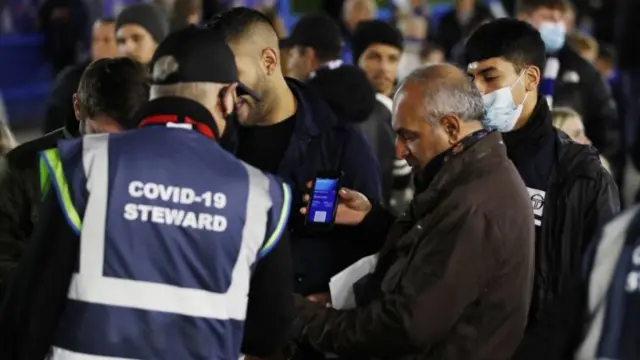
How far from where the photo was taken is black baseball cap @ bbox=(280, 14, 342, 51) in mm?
6625

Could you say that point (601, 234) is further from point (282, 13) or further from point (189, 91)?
point (282, 13)

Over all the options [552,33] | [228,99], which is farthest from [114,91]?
[552,33]

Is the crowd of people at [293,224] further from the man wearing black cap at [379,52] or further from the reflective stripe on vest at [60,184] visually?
the man wearing black cap at [379,52]

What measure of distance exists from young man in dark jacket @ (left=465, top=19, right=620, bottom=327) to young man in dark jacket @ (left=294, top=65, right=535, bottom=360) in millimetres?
457

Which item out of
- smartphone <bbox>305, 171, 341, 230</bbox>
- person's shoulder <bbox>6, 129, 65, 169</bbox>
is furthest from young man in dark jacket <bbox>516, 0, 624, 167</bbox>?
person's shoulder <bbox>6, 129, 65, 169</bbox>

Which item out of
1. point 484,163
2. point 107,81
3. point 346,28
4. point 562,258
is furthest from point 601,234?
point 346,28

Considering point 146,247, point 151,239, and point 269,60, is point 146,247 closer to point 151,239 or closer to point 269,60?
point 151,239

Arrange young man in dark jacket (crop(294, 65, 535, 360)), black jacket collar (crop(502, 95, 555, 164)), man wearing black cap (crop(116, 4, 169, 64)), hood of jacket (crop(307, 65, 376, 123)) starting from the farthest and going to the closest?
man wearing black cap (crop(116, 4, 169, 64))
hood of jacket (crop(307, 65, 376, 123))
black jacket collar (crop(502, 95, 555, 164))
young man in dark jacket (crop(294, 65, 535, 360))

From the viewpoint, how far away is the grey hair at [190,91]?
315cm

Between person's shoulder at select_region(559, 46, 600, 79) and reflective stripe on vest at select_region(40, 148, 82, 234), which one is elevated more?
person's shoulder at select_region(559, 46, 600, 79)

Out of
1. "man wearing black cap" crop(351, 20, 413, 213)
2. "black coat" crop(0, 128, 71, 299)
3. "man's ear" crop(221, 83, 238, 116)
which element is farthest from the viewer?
"man wearing black cap" crop(351, 20, 413, 213)

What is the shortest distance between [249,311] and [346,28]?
23.9 ft

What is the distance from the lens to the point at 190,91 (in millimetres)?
3158

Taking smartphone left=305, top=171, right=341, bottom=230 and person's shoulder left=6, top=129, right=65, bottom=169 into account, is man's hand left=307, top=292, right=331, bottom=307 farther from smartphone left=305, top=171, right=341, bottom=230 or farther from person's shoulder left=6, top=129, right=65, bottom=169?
person's shoulder left=6, top=129, right=65, bottom=169
